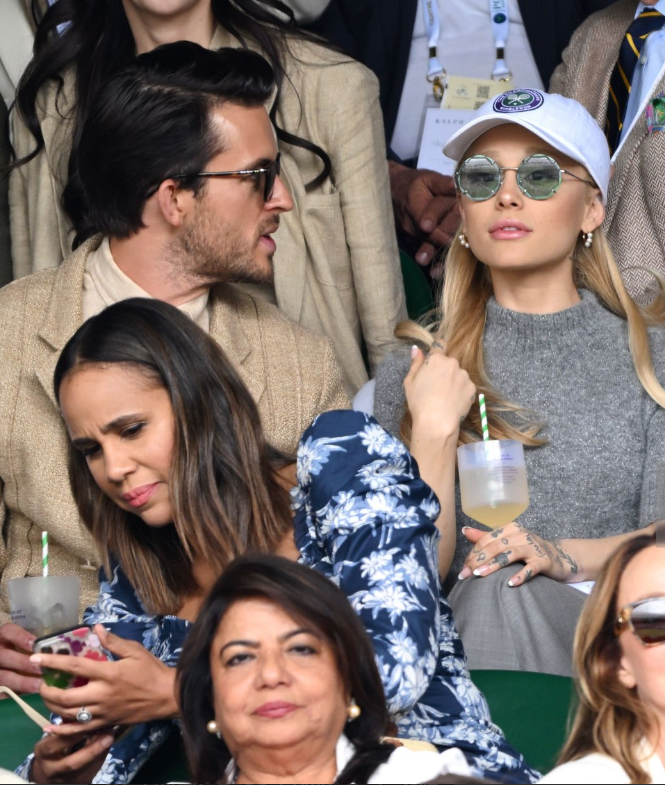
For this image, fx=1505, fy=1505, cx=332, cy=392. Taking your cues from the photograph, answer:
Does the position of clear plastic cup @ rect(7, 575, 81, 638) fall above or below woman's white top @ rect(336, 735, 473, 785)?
below

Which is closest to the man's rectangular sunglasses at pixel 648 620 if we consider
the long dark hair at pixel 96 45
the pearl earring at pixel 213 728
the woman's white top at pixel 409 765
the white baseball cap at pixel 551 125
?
the woman's white top at pixel 409 765

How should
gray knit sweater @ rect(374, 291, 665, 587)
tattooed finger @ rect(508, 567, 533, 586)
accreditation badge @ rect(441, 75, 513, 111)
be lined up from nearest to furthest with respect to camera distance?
1. tattooed finger @ rect(508, 567, 533, 586)
2. gray knit sweater @ rect(374, 291, 665, 587)
3. accreditation badge @ rect(441, 75, 513, 111)

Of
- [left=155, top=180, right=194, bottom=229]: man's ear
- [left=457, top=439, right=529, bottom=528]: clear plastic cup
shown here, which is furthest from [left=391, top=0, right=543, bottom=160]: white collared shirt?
[left=457, top=439, right=529, bottom=528]: clear plastic cup

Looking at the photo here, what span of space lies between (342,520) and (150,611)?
558 millimetres

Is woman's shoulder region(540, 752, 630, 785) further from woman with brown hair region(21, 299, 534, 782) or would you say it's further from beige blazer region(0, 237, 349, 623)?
beige blazer region(0, 237, 349, 623)

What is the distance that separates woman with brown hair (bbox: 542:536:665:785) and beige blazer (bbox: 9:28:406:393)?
6.53ft

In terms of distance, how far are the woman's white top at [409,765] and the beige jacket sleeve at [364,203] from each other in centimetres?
210

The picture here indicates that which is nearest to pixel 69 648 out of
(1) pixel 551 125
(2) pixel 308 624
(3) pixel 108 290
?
(2) pixel 308 624

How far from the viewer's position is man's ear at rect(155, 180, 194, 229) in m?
3.91

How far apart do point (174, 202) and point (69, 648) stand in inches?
62.0

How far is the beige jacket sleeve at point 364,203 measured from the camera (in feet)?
14.5

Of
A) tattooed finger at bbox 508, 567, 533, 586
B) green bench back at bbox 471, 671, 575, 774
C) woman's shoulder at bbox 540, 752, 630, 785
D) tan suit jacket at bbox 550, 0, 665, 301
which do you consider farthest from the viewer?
tan suit jacket at bbox 550, 0, 665, 301

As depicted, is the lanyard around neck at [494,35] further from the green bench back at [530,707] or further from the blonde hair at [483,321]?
the green bench back at [530,707]

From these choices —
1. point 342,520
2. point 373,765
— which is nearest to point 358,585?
point 342,520
